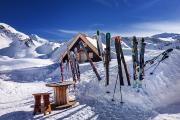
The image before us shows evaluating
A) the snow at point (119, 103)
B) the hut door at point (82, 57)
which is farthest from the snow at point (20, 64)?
the snow at point (119, 103)

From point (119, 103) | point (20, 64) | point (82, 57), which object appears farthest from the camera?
point (20, 64)

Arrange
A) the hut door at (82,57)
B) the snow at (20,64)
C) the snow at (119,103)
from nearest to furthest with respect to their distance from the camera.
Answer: the snow at (119,103) < the hut door at (82,57) < the snow at (20,64)

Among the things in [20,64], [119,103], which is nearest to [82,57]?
[20,64]

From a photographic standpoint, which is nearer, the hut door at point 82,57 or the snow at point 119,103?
the snow at point 119,103

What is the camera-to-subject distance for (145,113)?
13.1m

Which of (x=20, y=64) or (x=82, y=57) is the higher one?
(x=82, y=57)

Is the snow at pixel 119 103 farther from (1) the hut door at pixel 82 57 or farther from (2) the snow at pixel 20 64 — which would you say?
(2) the snow at pixel 20 64

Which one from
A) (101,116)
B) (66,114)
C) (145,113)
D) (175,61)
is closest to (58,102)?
(66,114)

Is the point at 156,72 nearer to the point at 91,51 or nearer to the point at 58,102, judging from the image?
the point at 58,102

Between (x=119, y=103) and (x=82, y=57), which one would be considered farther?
(x=82, y=57)

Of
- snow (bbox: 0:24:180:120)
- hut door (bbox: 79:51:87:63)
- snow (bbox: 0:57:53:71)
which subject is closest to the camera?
snow (bbox: 0:24:180:120)

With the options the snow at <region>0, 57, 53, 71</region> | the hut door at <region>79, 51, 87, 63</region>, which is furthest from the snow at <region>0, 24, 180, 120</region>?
the snow at <region>0, 57, 53, 71</region>

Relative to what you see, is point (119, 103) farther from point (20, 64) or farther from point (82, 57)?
point (20, 64)

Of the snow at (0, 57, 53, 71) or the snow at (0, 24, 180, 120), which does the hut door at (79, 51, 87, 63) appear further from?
the snow at (0, 24, 180, 120)
